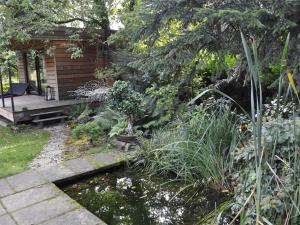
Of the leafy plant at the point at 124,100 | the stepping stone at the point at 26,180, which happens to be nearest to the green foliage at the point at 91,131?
the leafy plant at the point at 124,100

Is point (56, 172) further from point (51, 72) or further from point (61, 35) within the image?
point (51, 72)

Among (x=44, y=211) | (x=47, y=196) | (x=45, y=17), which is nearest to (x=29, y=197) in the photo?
(x=47, y=196)

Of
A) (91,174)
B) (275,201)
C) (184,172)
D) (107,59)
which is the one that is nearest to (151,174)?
(184,172)

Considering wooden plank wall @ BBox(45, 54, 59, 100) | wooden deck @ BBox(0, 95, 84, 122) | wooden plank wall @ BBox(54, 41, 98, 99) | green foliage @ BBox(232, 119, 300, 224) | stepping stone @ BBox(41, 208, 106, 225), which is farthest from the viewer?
wooden plank wall @ BBox(45, 54, 59, 100)

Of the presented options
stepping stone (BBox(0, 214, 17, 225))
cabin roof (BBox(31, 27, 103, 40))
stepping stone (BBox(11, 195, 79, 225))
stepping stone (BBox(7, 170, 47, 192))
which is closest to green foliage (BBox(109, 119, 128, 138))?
stepping stone (BBox(7, 170, 47, 192))

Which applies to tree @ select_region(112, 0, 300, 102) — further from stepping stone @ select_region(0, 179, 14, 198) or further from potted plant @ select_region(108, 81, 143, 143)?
stepping stone @ select_region(0, 179, 14, 198)

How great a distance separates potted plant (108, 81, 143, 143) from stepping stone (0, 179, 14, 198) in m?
1.98

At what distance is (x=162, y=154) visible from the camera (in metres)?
4.21

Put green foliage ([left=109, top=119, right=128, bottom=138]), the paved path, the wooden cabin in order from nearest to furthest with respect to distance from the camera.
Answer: the paved path, green foliage ([left=109, top=119, right=128, bottom=138]), the wooden cabin

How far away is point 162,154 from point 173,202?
0.93 meters

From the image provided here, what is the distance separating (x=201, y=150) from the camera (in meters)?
3.55

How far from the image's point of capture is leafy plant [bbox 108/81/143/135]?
16.9 ft

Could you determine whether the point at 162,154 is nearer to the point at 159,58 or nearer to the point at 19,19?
the point at 159,58

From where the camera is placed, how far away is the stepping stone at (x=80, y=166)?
13.9ft
